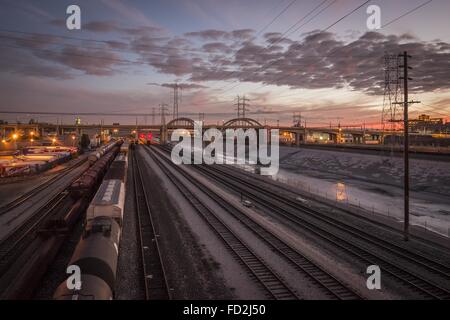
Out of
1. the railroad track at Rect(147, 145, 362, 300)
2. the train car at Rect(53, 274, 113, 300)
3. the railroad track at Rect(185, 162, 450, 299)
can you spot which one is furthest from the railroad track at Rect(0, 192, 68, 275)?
the railroad track at Rect(185, 162, 450, 299)

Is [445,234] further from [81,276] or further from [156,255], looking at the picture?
[81,276]

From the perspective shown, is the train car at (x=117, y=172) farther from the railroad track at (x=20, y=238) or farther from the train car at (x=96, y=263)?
the train car at (x=96, y=263)

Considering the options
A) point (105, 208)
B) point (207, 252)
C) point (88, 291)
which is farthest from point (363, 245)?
point (88, 291)

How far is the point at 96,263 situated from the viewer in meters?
11.3

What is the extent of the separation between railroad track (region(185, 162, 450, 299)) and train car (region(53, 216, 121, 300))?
13.1 meters

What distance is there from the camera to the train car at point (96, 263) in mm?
9664

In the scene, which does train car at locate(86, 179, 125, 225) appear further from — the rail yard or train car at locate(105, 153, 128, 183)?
train car at locate(105, 153, 128, 183)

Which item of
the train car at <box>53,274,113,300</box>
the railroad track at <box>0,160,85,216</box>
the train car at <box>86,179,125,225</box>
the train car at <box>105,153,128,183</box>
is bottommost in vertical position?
the railroad track at <box>0,160,85,216</box>

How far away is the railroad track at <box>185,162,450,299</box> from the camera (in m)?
15.5

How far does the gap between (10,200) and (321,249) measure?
30.7m

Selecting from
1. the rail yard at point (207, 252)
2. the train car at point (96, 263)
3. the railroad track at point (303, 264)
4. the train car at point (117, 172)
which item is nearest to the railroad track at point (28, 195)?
the rail yard at point (207, 252)

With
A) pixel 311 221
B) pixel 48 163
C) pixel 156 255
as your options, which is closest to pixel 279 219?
pixel 311 221

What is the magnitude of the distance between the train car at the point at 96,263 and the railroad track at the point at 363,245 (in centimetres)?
1312
